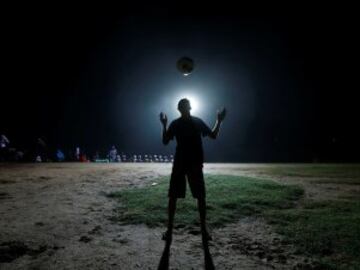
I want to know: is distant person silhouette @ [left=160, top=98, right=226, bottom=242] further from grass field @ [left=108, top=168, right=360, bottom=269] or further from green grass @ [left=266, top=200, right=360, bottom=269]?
green grass @ [left=266, top=200, right=360, bottom=269]

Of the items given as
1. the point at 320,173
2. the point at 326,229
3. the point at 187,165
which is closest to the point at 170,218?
the point at 187,165

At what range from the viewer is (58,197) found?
916 cm

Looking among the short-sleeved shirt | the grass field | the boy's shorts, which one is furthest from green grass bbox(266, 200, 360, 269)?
the short-sleeved shirt

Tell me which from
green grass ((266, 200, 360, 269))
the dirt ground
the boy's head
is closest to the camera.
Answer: the dirt ground

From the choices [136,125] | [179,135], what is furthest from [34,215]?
[136,125]

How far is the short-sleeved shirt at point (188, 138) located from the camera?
19.0 ft

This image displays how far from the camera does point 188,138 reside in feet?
19.4

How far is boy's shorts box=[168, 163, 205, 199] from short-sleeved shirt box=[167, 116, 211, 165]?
10 cm

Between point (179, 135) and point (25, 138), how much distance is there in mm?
36478

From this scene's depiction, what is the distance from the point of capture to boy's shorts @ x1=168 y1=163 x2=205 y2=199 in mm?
5715

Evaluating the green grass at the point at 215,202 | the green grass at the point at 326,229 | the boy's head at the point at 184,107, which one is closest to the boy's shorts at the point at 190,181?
the boy's head at the point at 184,107

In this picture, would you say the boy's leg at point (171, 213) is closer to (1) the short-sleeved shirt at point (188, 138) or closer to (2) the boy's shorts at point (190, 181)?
(2) the boy's shorts at point (190, 181)

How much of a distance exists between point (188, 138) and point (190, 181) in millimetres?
710

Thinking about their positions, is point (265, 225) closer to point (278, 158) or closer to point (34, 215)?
point (34, 215)
